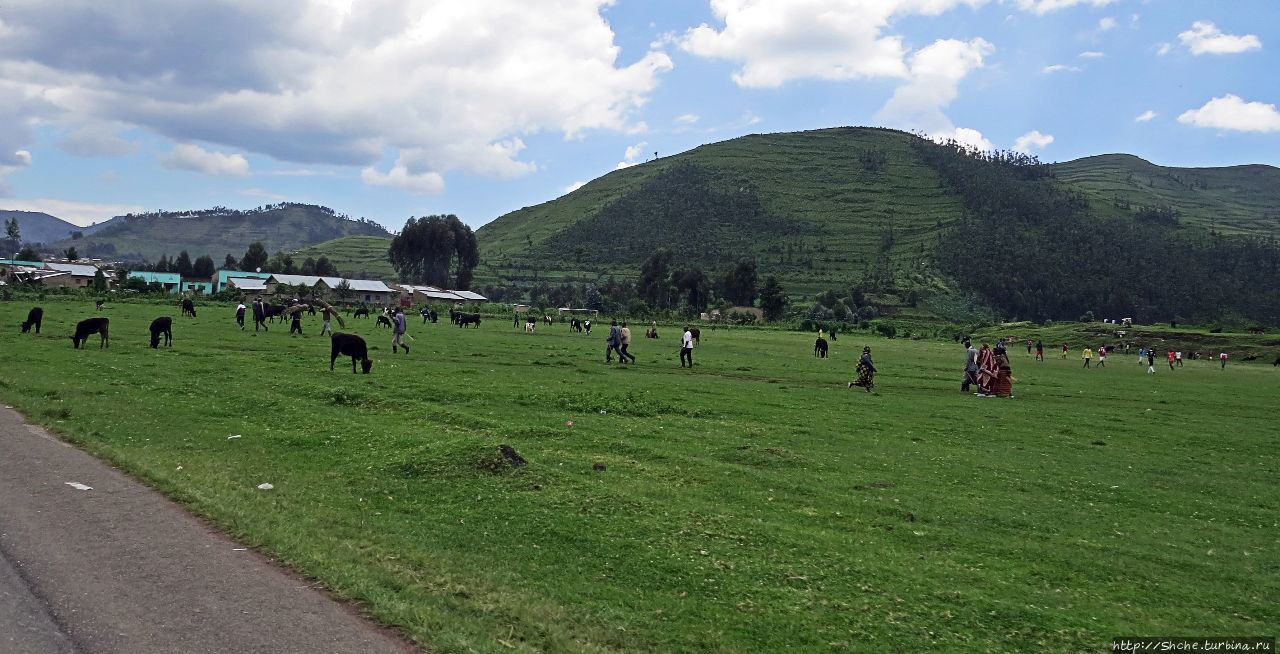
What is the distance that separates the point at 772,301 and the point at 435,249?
7294cm

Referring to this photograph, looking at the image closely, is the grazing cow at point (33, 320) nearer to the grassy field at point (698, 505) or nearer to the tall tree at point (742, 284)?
the grassy field at point (698, 505)

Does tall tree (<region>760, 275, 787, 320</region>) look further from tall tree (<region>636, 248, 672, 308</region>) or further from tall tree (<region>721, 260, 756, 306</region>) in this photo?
tall tree (<region>636, 248, 672, 308</region>)

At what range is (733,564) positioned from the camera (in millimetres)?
9055

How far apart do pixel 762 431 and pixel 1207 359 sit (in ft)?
279

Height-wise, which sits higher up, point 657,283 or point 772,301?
point 657,283

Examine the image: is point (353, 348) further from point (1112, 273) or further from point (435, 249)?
point (1112, 273)

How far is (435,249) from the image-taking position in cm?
16238

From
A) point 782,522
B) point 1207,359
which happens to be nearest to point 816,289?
point 1207,359

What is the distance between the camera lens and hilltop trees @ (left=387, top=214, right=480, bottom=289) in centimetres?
16075

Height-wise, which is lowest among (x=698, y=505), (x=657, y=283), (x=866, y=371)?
(x=698, y=505)

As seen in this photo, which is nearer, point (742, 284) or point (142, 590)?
point (142, 590)

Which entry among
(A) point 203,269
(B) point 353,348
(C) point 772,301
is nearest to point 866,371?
(B) point 353,348

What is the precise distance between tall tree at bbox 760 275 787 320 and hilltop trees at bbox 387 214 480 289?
66.4 m

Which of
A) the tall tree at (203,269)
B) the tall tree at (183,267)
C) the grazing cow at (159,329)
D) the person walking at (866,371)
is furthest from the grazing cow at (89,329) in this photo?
the tall tree at (183,267)
